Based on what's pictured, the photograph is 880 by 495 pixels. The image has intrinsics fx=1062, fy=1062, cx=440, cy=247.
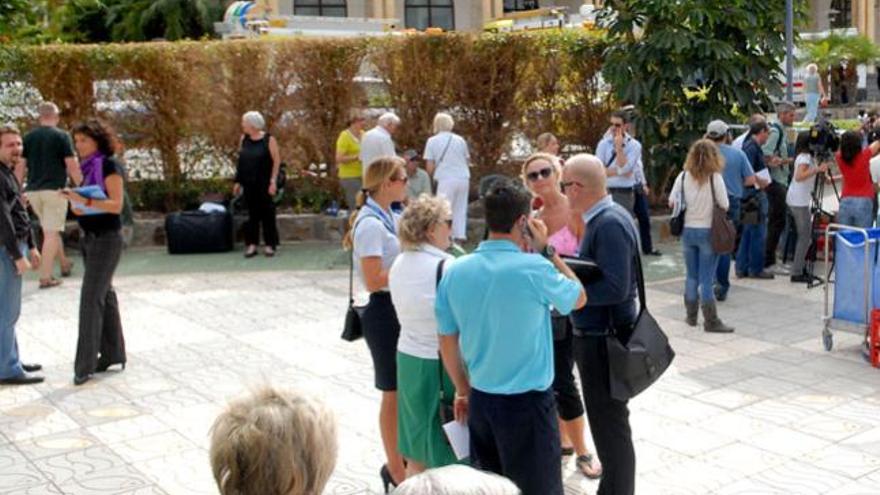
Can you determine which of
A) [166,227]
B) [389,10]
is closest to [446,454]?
[166,227]

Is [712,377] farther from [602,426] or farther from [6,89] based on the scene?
[6,89]

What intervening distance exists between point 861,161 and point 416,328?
6356mm

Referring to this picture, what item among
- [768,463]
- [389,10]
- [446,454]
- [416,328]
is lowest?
[768,463]

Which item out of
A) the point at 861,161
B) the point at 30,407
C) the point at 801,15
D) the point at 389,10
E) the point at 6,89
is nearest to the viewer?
the point at 30,407

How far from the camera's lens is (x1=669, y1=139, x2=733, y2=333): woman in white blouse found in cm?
871

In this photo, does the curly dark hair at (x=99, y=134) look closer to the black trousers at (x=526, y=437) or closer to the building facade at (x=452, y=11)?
the black trousers at (x=526, y=437)

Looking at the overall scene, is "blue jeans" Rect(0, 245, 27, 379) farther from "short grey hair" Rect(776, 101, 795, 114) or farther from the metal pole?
the metal pole

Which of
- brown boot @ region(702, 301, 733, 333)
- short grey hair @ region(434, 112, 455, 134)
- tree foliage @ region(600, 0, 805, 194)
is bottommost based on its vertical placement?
brown boot @ region(702, 301, 733, 333)

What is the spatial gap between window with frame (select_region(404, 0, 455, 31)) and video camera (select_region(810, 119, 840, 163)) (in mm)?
34363

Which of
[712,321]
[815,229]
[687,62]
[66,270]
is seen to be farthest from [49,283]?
[815,229]

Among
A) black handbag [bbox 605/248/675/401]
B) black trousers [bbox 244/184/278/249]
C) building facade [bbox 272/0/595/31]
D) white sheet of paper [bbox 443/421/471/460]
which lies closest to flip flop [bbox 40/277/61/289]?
black trousers [bbox 244/184/278/249]

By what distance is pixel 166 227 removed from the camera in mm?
13297

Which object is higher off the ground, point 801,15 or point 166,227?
point 801,15

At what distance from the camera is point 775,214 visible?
447 inches
